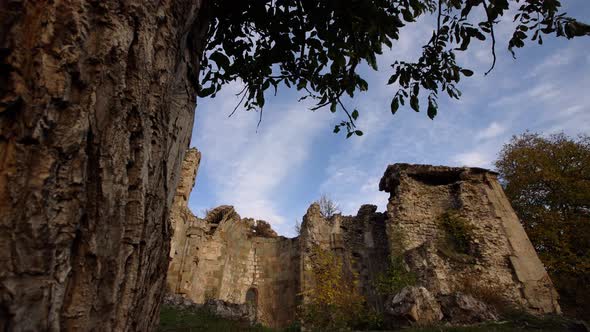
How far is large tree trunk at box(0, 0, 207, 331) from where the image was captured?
1.05m

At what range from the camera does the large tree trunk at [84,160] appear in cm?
105

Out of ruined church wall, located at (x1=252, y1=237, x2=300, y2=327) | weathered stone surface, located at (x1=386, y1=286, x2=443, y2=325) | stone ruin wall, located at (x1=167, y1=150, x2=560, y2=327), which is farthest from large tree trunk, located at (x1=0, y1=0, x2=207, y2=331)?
ruined church wall, located at (x1=252, y1=237, x2=300, y2=327)

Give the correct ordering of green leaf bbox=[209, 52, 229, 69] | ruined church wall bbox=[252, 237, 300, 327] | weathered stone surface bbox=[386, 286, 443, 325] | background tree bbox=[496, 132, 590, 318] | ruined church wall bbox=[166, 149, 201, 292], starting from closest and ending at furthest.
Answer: green leaf bbox=[209, 52, 229, 69] < weathered stone surface bbox=[386, 286, 443, 325] < ruined church wall bbox=[166, 149, 201, 292] < ruined church wall bbox=[252, 237, 300, 327] < background tree bbox=[496, 132, 590, 318]

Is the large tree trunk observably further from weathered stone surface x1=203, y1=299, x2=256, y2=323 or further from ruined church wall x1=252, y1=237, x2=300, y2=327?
ruined church wall x1=252, y1=237, x2=300, y2=327

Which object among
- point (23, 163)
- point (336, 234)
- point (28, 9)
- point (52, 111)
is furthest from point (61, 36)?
point (336, 234)

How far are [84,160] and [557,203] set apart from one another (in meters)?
22.9

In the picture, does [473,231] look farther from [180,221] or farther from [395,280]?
[180,221]

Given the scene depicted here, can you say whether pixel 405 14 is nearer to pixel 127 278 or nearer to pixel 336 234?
pixel 127 278

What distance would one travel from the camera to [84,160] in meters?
1.26

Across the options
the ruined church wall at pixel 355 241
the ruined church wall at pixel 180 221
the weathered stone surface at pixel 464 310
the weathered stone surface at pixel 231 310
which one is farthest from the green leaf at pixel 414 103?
the ruined church wall at pixel 355 241

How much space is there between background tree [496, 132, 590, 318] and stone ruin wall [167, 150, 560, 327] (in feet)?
17.1

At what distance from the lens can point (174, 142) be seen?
2.02m

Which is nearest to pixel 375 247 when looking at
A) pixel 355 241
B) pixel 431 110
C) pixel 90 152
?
pixel 355 241

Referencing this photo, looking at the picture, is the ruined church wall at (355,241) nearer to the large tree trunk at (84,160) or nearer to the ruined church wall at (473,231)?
the ruined church wall at (473,231)
